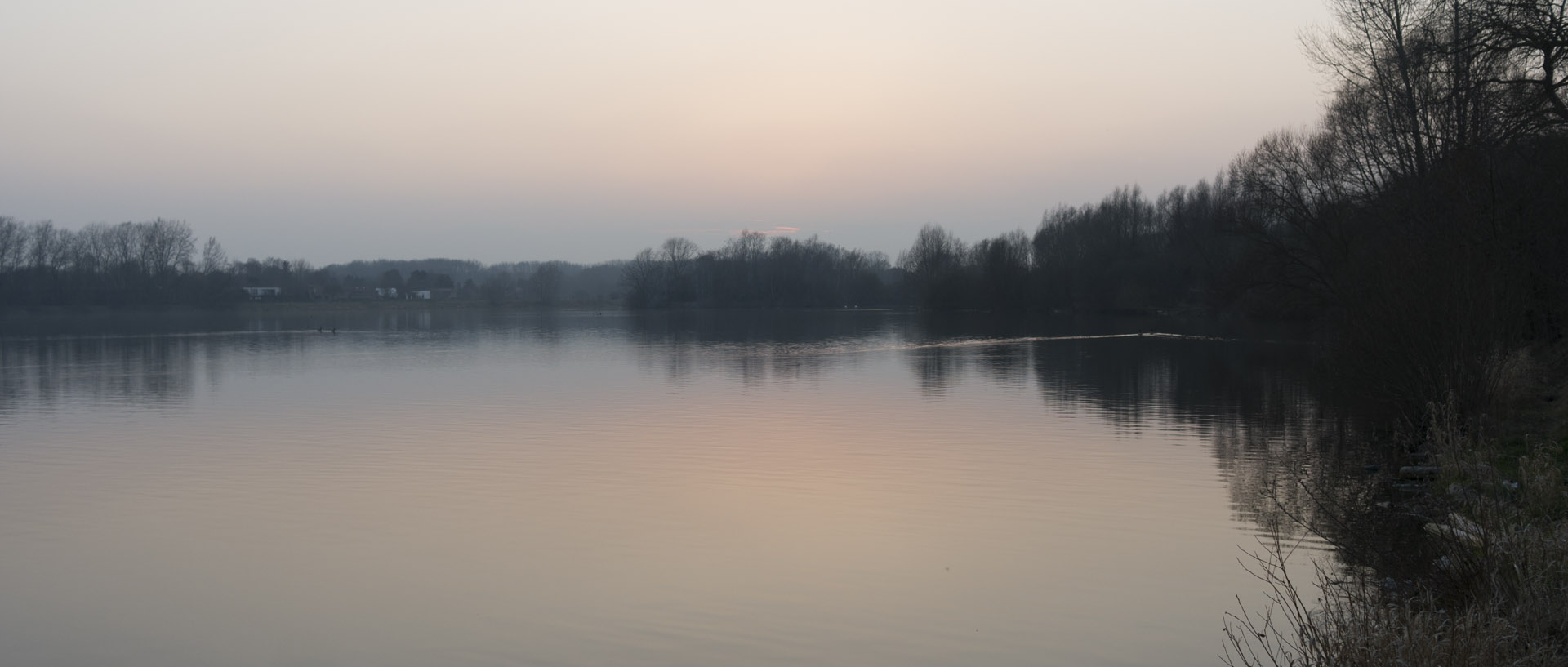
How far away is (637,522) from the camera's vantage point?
1130 centimetres

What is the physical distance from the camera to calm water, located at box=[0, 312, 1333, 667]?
779cm

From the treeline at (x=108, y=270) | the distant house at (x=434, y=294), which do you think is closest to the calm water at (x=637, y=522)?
the treeline at (x=108, y=270)

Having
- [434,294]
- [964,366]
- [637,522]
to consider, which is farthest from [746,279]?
[637,522]

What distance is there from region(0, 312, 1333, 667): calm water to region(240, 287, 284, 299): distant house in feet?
350

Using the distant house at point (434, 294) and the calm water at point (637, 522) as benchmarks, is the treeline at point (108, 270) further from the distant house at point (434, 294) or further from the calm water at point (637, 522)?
the calm water at point (637, 522)

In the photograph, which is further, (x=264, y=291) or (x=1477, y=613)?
(x=264, y=291)

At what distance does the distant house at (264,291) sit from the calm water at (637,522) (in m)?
107

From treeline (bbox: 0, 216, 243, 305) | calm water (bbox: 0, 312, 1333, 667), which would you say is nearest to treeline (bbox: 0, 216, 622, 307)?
treeline (bbox: 0, 216, 243, 305)

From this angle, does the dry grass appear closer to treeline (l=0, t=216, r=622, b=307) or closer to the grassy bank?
the grassy bank

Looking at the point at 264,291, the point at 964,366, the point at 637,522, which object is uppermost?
the point at 264,291

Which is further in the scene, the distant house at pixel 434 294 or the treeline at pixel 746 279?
the distant house at pixel 434 294

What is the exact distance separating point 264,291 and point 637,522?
137342 millimetres

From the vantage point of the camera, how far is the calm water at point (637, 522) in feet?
25.6

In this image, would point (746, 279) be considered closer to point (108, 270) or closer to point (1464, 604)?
point (108, 270)
